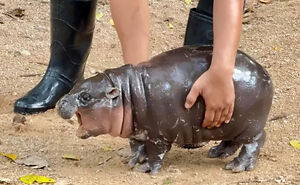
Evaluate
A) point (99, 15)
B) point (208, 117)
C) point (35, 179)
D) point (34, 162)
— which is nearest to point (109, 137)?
point (34, 162)

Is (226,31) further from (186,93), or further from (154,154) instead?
(154,154)

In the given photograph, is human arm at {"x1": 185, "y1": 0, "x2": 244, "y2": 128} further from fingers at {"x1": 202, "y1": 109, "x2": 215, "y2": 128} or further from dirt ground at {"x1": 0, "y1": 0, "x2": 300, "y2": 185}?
dirt ground at {"x1": 0, "y1": 0, "x2": 300, "y2": 185}

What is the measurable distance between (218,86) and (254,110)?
0.45 ft

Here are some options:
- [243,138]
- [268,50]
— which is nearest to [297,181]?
[243,138]

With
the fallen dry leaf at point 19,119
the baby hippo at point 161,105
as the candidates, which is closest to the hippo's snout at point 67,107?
the baby hippo at point 161,105

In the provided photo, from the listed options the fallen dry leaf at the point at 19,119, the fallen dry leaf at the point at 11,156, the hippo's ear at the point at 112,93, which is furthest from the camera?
the fallen dry leaf at the point at 19,119

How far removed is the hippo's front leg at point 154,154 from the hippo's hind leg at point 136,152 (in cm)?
2

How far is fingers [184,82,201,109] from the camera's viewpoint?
187 cm

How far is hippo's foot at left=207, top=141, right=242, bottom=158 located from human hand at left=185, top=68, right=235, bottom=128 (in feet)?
0.61

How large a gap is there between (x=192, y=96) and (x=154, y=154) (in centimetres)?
21

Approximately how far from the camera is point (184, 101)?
6.20 feet

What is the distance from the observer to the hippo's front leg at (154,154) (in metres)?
1.93

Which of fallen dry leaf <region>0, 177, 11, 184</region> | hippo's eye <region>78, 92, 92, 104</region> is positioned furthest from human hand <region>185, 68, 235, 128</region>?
fallen dry leaf <region>0, 177, 11, 184</region>

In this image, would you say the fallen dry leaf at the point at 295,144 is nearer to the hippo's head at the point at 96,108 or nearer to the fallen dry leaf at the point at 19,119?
the hippo's head at the point at 96,108
